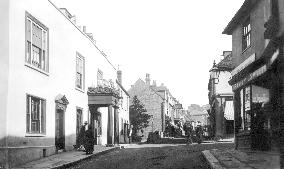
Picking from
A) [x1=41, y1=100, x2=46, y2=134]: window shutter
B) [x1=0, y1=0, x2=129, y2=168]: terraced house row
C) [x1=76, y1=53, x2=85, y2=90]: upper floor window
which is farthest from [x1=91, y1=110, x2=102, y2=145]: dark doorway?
[x1=41, y1=100, x2=46, y2=134]: window shutter

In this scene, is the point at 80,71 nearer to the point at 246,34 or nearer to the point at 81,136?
the point at 81,136

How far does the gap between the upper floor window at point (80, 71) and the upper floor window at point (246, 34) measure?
8862 millimetres

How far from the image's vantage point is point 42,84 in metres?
16.5

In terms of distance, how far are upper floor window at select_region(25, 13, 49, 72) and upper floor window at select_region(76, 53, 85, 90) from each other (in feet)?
17.3

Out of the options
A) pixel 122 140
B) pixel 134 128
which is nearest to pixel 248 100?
pixel 122 140

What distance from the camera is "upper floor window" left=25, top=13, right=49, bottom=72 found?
15.2m

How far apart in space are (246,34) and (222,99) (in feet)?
61.0

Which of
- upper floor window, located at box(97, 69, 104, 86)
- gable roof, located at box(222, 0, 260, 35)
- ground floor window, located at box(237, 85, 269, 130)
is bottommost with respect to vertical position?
ground floor window, located at box(237, 85, 269, 130)

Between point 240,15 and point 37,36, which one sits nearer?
point 37,36

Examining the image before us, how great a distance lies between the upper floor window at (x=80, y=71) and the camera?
2244cm

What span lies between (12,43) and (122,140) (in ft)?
93.1

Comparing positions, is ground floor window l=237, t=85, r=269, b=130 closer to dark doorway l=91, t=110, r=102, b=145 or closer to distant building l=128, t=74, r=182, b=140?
dark doorway l=91, t=110, r=102, b=145

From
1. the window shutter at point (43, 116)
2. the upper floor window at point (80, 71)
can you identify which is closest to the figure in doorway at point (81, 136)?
the window shutter at point (43, 116)

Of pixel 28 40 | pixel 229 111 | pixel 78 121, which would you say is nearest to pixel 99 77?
pixel 78 121
